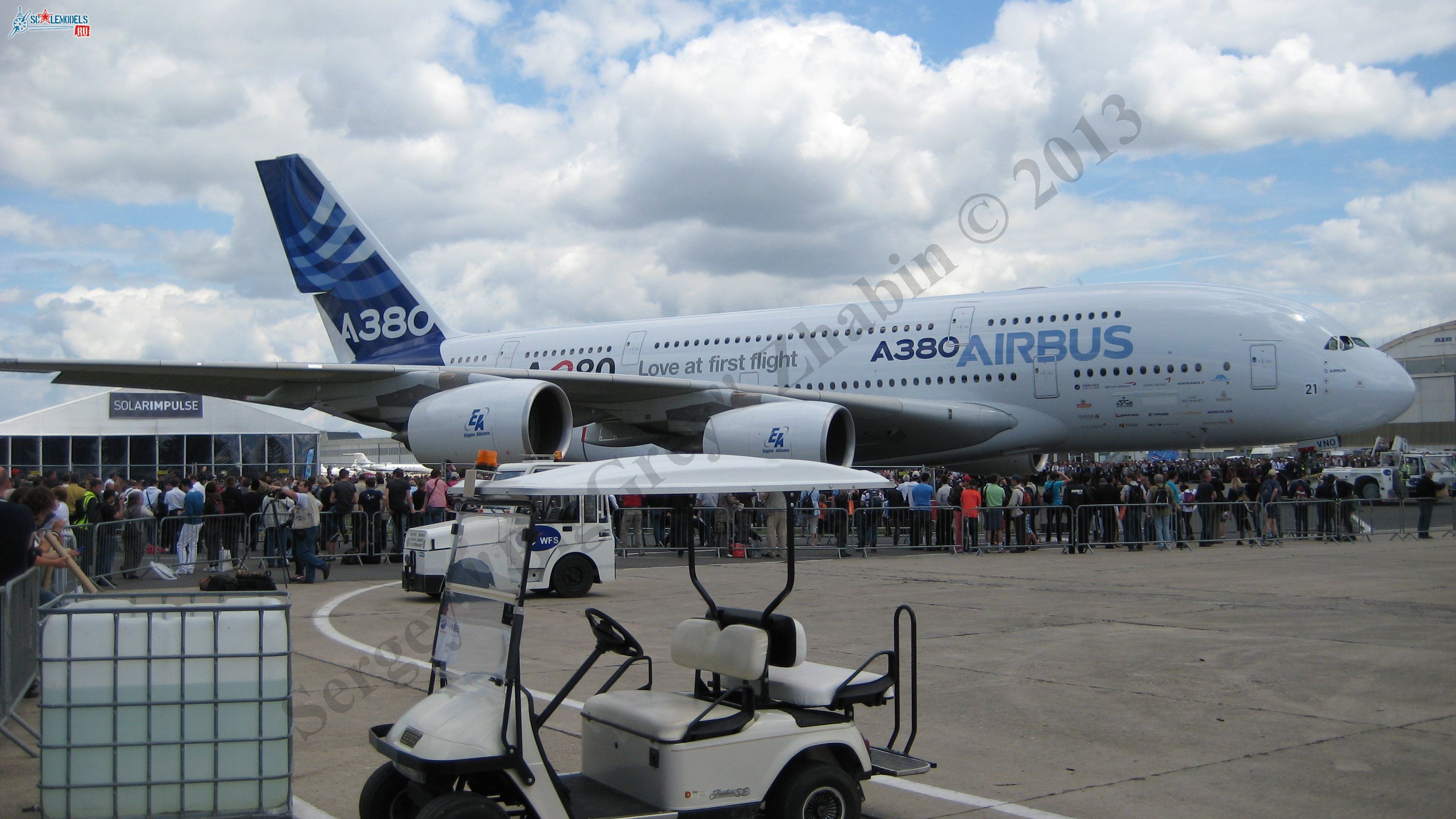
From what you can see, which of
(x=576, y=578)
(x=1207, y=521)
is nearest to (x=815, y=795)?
(x=576, y=578)

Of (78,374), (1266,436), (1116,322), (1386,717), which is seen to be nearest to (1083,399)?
(1116,322)

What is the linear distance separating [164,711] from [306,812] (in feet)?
2.65

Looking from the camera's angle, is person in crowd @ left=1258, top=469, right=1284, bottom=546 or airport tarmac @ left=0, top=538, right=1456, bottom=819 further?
person in crowd @ left=1258, top=469, right=1284, bottom=546

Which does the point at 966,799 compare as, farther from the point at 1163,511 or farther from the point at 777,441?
the point at 1163,511

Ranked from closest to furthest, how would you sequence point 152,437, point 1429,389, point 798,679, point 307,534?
point 798,679 → point 307,534 → point 152,437 → point 1429,389

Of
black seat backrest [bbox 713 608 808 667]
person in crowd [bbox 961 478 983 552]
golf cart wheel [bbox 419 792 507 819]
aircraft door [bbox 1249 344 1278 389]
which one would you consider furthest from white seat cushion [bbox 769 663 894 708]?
aircraft door [bbox 1249 344 1278 389]

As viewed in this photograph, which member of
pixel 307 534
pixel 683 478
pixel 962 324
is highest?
pixel 962 324

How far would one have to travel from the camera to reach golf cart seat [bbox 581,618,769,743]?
4.31 m

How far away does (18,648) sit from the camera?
6.93 metres

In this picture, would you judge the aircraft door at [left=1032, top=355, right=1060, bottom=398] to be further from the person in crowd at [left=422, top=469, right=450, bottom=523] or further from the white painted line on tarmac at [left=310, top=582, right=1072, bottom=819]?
the white painted line on tarmac at [left=310, top=582, right=1072, bottom=819]

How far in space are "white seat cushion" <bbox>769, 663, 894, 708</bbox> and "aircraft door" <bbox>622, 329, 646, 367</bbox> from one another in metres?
19.0

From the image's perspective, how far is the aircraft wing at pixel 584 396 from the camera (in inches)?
704

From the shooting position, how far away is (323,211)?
2419cm

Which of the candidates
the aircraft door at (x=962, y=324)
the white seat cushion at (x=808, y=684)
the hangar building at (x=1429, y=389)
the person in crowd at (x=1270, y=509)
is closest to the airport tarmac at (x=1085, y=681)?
the white seat cushion at (x=808, y=684)
